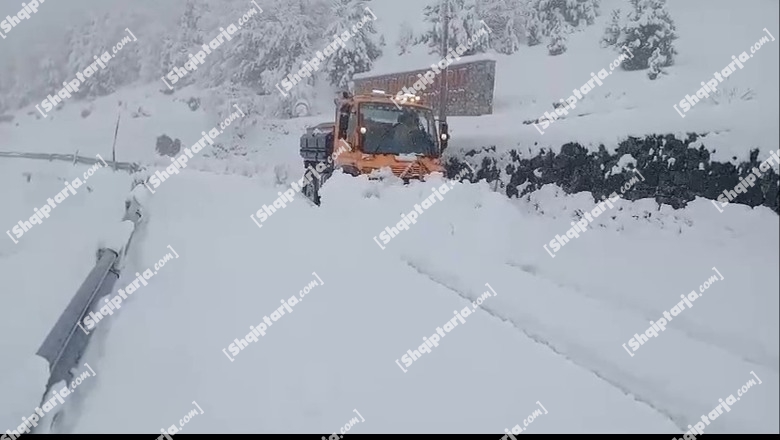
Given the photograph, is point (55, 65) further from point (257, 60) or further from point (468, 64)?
point (468, 64)

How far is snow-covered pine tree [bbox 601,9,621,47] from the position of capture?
5.05 m

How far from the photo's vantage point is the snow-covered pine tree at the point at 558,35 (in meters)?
5.81

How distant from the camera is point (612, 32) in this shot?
5.10 m

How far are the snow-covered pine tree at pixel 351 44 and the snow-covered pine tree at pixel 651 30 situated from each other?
4153 mm

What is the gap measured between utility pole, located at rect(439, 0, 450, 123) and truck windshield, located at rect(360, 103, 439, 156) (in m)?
0.31

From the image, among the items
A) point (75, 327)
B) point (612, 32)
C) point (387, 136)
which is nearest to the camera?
point (75, 327)

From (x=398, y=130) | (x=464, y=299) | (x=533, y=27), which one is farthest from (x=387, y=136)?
(x=464, y=299)

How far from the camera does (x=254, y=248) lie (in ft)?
20.0

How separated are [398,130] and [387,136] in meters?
0.20

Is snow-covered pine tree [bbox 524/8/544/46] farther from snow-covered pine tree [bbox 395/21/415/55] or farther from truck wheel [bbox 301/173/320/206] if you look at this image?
truck wheel [bbox 301/173/320/206]

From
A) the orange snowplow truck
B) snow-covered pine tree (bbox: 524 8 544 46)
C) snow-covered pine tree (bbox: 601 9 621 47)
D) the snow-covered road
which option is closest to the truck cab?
the orange snowplow truck

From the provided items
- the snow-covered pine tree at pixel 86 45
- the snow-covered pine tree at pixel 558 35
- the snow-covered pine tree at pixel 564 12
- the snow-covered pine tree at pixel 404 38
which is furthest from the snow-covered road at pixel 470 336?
the snow-covered pine tree at pixel 86 45

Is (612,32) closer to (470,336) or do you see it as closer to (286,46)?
(470,336)

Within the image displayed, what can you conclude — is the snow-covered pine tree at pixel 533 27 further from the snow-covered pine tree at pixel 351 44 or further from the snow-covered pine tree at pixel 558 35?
the snow-covered pine tree at pixel 351 44
